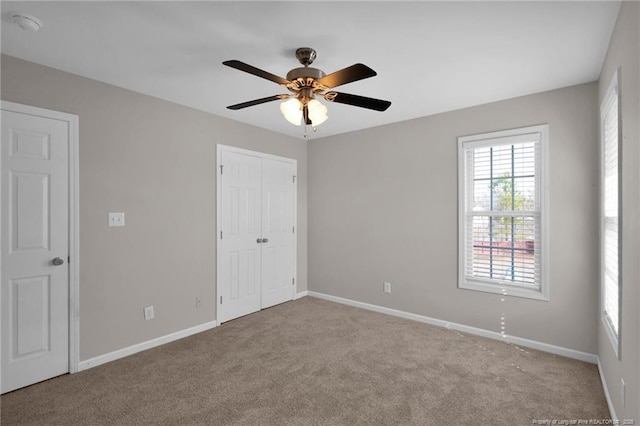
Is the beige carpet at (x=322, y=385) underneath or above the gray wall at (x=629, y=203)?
underneath

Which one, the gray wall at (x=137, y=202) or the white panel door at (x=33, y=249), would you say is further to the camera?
the gray wall at (x=137, y=202)

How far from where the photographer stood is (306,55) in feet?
7.63

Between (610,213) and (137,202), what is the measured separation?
12.9 feet

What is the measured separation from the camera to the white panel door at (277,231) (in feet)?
14.8

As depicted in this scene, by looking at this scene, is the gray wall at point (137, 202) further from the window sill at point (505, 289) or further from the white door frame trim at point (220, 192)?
the window sill at point (505, 289)

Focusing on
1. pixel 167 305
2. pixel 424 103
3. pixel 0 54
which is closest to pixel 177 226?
pixel 167 305

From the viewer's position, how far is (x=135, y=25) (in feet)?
6.75

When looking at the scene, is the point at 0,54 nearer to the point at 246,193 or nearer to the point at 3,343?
the point at 3,343

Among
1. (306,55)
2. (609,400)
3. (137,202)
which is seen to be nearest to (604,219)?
(609,400)

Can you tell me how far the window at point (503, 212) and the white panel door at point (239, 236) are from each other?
2.54 meters

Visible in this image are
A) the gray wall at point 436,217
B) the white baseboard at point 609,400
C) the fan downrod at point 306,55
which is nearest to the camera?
the white baseboard at point 609,400

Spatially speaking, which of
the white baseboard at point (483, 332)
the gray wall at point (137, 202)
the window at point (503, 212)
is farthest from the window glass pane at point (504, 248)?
the gray wall at point (137, 202)

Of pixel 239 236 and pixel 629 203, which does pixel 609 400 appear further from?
pixel 239 236

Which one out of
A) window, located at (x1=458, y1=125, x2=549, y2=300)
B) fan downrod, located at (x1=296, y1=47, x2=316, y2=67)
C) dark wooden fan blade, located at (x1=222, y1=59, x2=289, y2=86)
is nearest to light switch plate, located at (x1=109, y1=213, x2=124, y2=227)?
dark wooden fan blade, located at (x1=222, y1=59, x2=289, y2=86)
